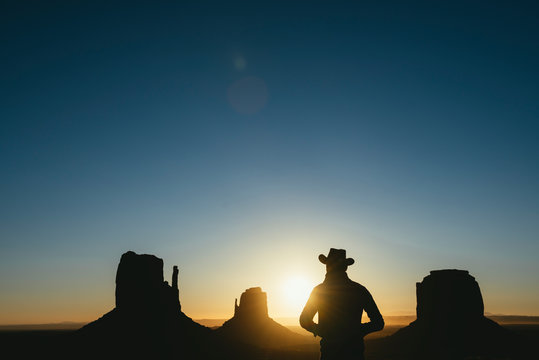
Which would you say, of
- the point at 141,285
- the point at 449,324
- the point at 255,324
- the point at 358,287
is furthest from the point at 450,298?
the point at 358,287

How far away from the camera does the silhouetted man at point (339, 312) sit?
18.5ft

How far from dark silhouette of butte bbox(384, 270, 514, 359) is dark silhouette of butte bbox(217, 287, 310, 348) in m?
41.8

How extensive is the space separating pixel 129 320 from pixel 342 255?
3016 inches

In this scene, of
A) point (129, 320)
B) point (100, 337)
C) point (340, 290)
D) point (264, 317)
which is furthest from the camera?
point (264, 317)

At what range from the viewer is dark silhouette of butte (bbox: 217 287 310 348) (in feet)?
390

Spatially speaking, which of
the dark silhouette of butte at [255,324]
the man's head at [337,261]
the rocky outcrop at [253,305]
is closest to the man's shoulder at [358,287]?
the man's head at [337,261]

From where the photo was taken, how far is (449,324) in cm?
8706

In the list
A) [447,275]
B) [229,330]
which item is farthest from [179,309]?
[447,275]

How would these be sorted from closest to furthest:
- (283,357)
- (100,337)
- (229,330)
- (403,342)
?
(100,337) → (283,357) → (403,342) → (229,330)

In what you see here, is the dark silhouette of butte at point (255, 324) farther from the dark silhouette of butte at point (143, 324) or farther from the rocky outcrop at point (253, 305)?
the dark silhouette of butte at point (143, 324)

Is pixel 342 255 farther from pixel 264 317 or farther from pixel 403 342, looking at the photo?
pixel 264 317

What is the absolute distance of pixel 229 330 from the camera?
11762cm

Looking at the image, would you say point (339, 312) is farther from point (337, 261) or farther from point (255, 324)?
point (255, 324)

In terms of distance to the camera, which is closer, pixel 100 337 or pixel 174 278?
pixel 100 337
